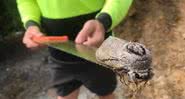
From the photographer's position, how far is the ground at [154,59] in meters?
2.79

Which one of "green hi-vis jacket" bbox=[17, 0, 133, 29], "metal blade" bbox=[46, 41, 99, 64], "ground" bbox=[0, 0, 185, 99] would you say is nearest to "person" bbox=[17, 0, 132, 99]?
"green hi-vis jacket" bbox=[17, 0, 133, 29]

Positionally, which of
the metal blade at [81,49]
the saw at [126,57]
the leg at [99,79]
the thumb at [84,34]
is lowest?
the leg at [99,79]

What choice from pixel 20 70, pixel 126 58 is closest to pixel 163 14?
pixel 20 70

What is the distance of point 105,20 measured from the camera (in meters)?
1.71

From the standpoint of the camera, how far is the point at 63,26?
6.46ft

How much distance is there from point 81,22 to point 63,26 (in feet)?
0.26

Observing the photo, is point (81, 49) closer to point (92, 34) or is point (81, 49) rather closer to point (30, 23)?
point (92, 34)

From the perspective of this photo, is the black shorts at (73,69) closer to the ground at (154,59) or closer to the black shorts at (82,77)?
the black shorts at (82,77)

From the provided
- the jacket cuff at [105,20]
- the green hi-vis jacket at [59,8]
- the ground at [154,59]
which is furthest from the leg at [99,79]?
the ground at [154,59]

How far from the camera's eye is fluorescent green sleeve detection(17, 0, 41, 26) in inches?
76.7

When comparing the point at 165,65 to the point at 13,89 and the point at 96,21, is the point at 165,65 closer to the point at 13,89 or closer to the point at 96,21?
the point at 13,89

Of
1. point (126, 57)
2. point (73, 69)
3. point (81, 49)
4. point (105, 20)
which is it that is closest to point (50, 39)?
point (81, 49)

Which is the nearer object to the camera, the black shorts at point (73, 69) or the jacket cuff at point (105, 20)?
the jacket cuff at point (105, 20)

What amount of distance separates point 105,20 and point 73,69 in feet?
1.38
